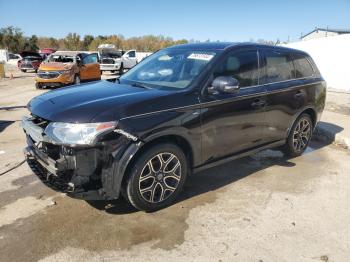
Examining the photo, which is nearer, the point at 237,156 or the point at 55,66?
the point at 237,156

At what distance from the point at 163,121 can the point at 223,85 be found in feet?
2.90

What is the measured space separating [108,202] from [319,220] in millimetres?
2397

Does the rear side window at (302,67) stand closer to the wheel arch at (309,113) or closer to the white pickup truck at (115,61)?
the wheel arch at (309,113)

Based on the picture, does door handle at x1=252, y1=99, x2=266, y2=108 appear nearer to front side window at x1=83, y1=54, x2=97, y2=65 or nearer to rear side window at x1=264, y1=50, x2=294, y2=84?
rear side window at x1=264, y1=50, x2=294, y2=84

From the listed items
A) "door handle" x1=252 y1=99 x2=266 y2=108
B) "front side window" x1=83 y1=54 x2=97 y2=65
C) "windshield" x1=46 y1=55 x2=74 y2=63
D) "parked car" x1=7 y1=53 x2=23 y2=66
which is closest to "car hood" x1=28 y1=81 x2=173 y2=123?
"door handle" x1=252 y1=99 x2=266 y2=108

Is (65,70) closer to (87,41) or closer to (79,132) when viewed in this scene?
(79,132)

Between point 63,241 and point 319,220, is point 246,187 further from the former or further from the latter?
point 63,241

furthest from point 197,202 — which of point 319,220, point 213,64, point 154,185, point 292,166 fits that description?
point 292,166

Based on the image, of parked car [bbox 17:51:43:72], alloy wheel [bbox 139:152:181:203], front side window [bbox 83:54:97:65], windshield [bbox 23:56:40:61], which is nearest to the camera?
alloy wheel [bbox 139:152:181:203]

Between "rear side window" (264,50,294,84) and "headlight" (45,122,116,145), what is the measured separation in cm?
267

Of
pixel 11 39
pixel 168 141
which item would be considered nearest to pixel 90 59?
pixel 168 141

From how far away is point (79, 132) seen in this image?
3.43m

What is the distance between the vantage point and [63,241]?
347cm

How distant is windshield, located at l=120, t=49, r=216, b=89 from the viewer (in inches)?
173
